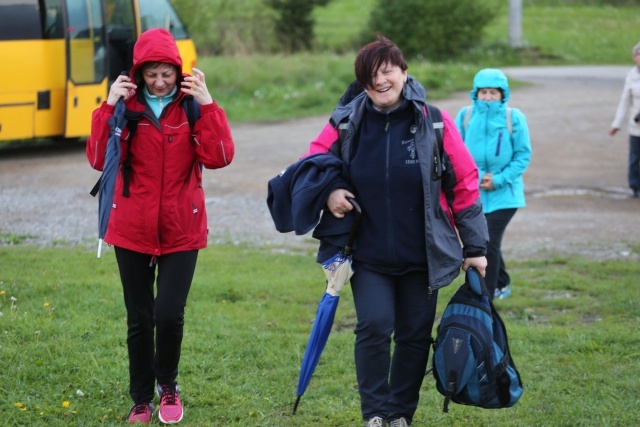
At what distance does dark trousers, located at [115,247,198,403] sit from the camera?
15.3 feet

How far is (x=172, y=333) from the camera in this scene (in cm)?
473

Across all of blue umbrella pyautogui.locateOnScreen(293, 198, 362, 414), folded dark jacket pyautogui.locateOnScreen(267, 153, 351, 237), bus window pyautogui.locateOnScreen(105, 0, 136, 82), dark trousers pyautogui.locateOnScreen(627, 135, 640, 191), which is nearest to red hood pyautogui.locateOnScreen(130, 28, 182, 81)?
folded dark jacket pyautogui.locateOnScreen(267, 153, 351, 237)

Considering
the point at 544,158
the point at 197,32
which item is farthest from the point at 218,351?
the point at 197,32

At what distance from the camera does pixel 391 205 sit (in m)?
4.45

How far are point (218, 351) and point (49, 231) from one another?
4.82 meters

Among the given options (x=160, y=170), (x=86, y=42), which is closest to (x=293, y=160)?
(x=86, y=42)

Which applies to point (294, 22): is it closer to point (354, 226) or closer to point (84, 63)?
point (84, 63)

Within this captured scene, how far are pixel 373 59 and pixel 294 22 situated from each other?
31892 millimetres

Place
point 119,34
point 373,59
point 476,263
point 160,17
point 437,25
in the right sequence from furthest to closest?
point 437,25
point 160,17
point 119,34
point 476,263
point 373,59

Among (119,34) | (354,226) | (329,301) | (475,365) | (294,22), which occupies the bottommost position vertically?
(475,365)

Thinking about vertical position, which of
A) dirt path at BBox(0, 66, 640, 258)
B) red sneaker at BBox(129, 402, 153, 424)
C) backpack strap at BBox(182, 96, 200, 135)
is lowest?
dirt path at BBox(0, 66, 640, 258)

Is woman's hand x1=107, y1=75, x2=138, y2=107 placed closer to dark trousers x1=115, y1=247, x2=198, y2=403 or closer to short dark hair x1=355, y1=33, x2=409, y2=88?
dark trousers x1=115, y1=247, x2=198, y2=403

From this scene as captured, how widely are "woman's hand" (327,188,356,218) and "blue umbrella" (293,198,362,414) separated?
0.06m

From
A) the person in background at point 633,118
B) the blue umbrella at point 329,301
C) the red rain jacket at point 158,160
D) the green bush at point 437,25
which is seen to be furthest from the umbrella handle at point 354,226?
the green bush at point 437,25
